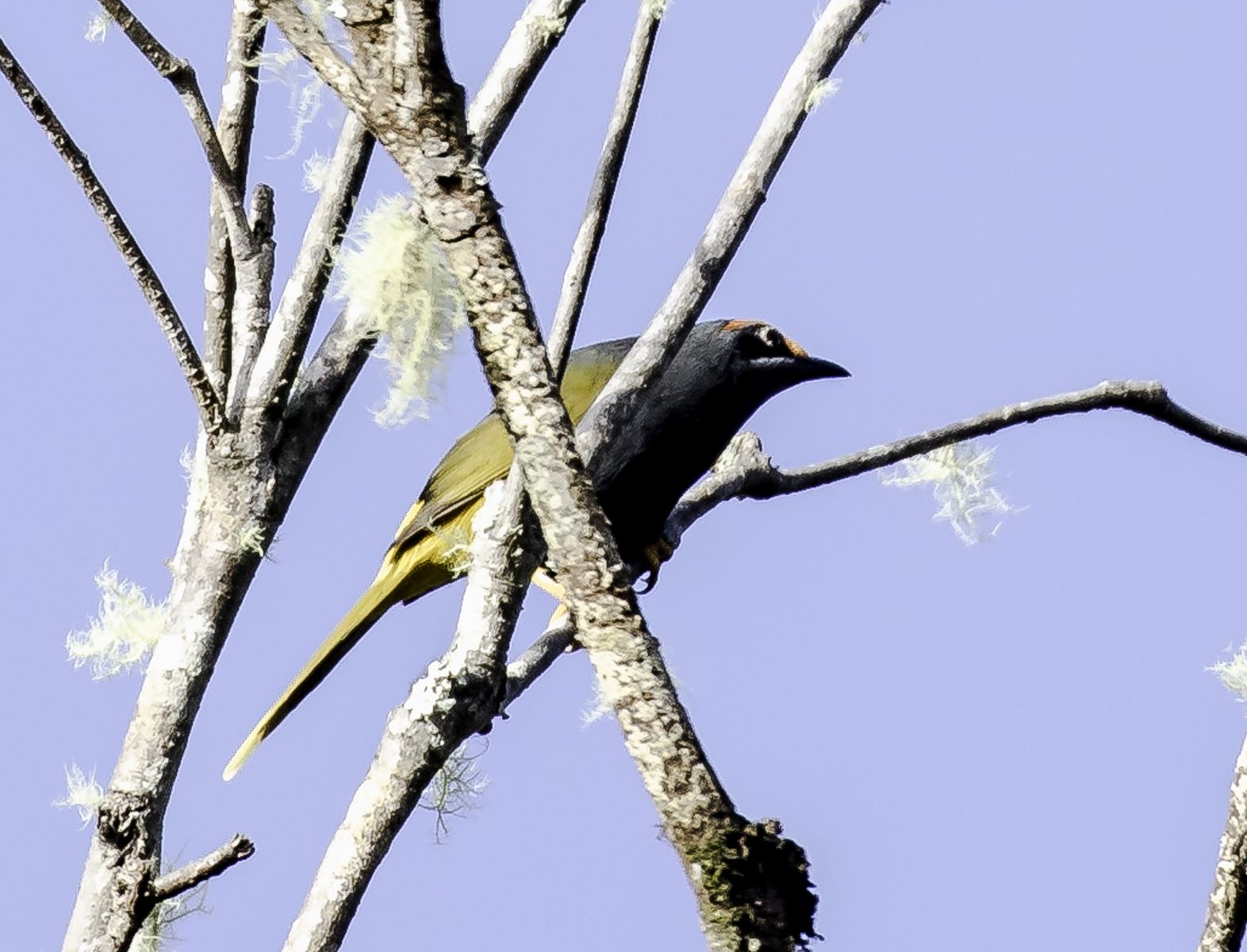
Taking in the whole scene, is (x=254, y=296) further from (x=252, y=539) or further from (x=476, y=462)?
(x=476, y=462)

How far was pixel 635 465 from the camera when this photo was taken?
5.07 m

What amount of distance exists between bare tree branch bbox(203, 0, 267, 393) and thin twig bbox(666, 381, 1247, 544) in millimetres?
1289

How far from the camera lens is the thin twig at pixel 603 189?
2443 mm

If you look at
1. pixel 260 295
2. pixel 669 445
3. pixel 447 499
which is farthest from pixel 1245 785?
pixel 447 499

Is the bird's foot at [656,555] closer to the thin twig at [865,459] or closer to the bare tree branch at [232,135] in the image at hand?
the thin twig at [865,459]

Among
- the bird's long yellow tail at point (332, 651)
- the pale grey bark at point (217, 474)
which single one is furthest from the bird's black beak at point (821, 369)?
the pale grey bark at point (217, 474)

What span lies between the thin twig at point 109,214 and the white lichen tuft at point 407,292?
17.4 inches

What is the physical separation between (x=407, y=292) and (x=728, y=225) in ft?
1.73

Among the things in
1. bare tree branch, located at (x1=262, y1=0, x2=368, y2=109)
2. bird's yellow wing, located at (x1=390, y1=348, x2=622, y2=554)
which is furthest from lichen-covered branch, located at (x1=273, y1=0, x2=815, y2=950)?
bird's yellow wing, located at (x1=390, y1=348, x2=622, y2=554)

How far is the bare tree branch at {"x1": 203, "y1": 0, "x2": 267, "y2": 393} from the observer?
10.1 ft

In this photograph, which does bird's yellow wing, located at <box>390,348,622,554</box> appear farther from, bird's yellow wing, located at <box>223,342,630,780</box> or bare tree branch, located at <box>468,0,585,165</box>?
bare tree branch, located at <box>468,0,585,165</box>

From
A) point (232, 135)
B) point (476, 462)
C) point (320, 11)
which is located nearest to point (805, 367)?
point (476, 462)

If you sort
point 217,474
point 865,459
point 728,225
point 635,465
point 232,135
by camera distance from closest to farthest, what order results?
point 728,225 < point 217,474 < point 232,135 < point 865,459 < point 635,465

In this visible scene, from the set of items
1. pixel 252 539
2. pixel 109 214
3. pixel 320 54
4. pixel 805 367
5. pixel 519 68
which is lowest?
pixel 320 54
